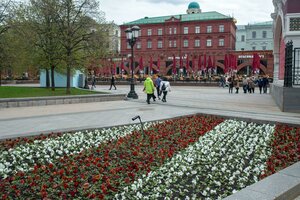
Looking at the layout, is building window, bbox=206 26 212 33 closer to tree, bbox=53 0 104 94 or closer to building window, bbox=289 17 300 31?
tree, bbox=53 0 104 94

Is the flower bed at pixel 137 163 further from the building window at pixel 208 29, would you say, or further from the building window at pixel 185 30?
the building window at pixel 185 30

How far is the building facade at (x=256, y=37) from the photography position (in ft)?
270

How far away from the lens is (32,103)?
54.2ft

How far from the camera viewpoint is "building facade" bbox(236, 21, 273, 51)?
8231 cm

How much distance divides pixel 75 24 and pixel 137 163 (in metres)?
17.2

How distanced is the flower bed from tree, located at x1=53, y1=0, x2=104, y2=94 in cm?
1331

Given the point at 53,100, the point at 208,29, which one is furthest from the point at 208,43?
the point at 53,100

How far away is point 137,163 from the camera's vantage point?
5.95 metres

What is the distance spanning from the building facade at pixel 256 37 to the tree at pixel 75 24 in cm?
6876

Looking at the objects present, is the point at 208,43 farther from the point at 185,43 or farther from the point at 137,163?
the point at 137,163

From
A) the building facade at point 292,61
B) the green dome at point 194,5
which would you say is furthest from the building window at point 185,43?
the building facade at point 292,61

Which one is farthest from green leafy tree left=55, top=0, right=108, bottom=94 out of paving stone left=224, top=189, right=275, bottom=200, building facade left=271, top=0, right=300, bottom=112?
paving stone left=224, top=189, right=275, bottom=200

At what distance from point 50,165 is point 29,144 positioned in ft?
6.32

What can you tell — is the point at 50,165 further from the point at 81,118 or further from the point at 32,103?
the point at 32,103
